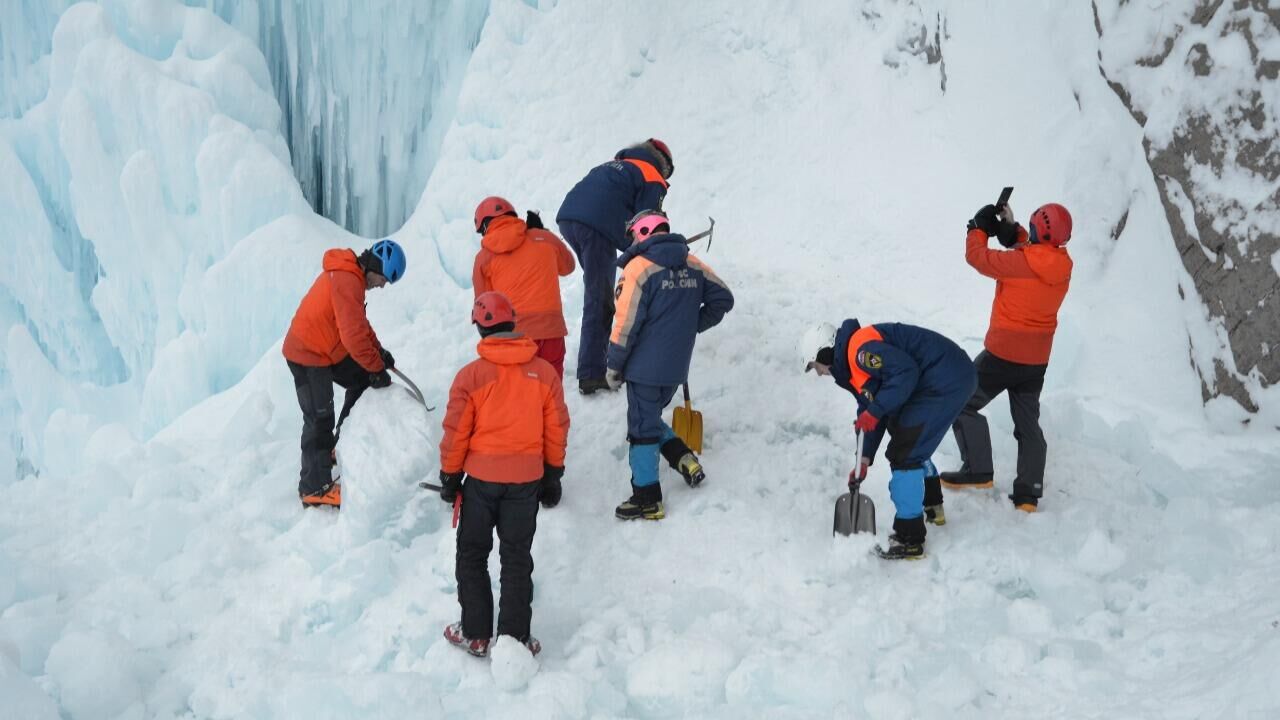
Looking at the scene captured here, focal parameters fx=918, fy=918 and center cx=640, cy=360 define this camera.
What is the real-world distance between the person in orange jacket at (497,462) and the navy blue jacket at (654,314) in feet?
3.20

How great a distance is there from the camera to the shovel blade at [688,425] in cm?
525

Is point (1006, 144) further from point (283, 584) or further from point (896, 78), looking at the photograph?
point (283, 584)

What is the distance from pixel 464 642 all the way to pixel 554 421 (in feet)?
3.21

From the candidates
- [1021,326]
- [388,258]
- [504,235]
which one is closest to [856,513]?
[1021,326]

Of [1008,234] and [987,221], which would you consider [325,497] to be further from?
[1008,234]

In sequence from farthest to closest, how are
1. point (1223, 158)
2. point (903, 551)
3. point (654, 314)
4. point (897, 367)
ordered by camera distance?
point (1223, 158) < point (654, 314) < point (903, 551) < point (897, 367)

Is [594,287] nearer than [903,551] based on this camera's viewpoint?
No

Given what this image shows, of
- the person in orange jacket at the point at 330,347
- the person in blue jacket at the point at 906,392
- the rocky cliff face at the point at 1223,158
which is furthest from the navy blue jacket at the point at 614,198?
the rocky cliff face at the point at 1223,158

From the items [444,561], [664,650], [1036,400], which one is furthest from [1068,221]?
[444,561]

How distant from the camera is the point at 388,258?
189 inches

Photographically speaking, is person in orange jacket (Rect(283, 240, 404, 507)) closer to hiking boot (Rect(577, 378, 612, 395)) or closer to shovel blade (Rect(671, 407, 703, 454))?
hiking boot (Rect(577, 378, 612, 395))

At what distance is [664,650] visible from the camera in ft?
12.2

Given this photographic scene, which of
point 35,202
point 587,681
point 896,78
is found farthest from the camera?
point 35,202

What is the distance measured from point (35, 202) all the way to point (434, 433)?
6.89 metres
